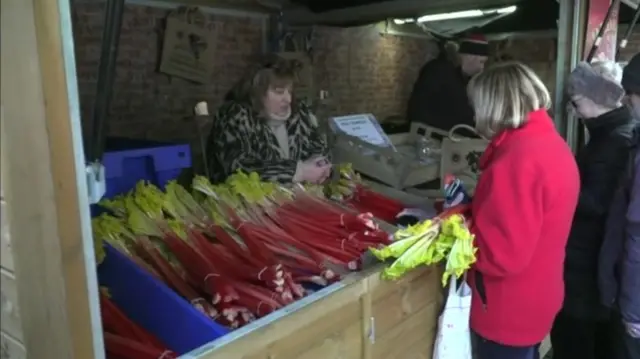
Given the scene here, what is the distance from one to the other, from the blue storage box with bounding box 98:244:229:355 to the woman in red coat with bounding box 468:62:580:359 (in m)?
0.81

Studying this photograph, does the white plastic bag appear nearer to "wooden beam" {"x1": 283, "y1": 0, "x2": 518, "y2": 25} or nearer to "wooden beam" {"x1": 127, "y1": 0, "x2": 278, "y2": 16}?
"wooden beam" {"x1": 283, "y1": 0, "x2": 518, "y2": 25}

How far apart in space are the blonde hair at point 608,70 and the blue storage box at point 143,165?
1602 millimetres

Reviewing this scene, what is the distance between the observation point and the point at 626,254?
1783 mm

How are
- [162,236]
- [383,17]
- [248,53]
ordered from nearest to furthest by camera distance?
[162,236], [383,17], [248,53]

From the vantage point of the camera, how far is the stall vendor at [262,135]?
88.7 inches

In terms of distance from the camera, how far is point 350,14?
376 centimetres

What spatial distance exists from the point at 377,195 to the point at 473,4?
1.51 meters

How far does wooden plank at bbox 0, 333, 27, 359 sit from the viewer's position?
947 millimetres

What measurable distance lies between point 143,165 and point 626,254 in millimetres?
1660

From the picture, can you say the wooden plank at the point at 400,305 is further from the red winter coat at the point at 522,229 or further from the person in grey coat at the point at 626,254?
the person in grey coat at the point at 626,254

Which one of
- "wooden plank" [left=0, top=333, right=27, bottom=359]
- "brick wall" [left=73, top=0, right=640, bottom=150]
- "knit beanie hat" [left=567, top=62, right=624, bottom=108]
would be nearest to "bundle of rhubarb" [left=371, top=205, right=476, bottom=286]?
"knit beanie hat" [left=567, top=62, right=624, bottom=108]

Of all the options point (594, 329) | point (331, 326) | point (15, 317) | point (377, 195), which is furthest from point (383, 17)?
point (15, 317)

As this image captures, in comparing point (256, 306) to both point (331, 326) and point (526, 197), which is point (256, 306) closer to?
point (331, 326)

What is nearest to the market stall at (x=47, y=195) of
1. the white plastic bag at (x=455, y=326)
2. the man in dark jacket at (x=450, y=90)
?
the white plastic bag at (x=455, y=326)
